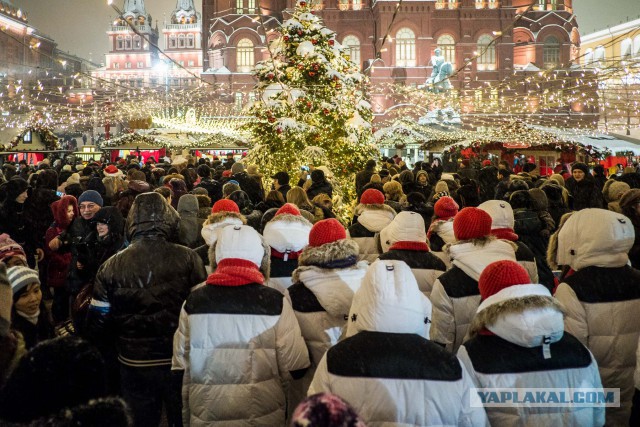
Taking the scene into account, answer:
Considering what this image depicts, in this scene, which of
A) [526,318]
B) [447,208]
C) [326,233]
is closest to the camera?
[526,318]

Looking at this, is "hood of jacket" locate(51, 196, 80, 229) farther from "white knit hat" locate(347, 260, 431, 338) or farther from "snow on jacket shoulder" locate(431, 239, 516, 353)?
"white knit hat" locate(347, 260, 431, 338)

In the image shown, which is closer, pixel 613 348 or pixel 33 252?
pixel 613 348

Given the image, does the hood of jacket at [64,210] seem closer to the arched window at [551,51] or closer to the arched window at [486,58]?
the arched window at [486,58]

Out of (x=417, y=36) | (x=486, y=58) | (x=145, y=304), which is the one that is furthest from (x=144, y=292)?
(x=486, y=58)

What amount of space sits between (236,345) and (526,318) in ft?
5.05

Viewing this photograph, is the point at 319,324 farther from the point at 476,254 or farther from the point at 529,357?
the point at 529,357

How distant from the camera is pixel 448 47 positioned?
55094 millimetres

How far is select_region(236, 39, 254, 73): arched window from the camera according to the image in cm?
5772

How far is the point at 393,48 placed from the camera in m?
53.2

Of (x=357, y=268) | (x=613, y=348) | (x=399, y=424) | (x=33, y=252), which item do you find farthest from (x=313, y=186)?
(x=399, y=424)

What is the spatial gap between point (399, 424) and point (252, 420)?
1149mm

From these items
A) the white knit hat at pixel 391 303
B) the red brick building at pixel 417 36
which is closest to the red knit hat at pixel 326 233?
the white knit hat at pixel 391 303

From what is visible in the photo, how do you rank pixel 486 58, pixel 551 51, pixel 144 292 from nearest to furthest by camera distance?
1. pixel 144 292
2. pixel 486 58
3. pixel 551 51

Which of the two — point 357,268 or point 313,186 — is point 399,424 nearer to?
point 357,268
